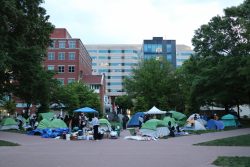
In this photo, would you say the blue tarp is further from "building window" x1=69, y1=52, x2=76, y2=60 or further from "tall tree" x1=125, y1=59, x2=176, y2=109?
"building window" x1=69, y1=52, x2=76, y2=60

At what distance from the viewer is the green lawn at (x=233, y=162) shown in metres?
13.3

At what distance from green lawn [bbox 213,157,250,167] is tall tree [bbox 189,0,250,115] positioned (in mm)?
30186

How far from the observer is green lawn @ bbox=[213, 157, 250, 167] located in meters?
13.3

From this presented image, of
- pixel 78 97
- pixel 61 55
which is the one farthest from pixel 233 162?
pixel 61 55

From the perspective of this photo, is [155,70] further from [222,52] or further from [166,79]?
[222,52]

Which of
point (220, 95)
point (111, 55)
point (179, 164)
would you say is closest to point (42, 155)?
point (179, 164)

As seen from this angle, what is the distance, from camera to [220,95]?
46.7 m

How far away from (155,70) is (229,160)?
5982 cm

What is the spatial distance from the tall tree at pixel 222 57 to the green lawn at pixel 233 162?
1188 inches

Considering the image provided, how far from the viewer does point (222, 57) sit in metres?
47.2

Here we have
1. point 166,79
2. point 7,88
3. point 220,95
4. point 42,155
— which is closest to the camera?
point 42,155

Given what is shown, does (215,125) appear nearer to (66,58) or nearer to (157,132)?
(157,132)

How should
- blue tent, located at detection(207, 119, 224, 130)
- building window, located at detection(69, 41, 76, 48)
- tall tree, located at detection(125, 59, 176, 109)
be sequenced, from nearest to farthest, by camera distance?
blue tent, located at detection(207, 119, 224, 130), tall tree, located at detection(125, 59, 176, 109), building window, located at detection(69, 41, 76, 48)

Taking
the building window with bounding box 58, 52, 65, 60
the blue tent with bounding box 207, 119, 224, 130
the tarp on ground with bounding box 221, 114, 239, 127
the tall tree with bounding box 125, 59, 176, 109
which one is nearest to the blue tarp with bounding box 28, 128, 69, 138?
the blue tent with bounding box 207, 119, 224, 130
